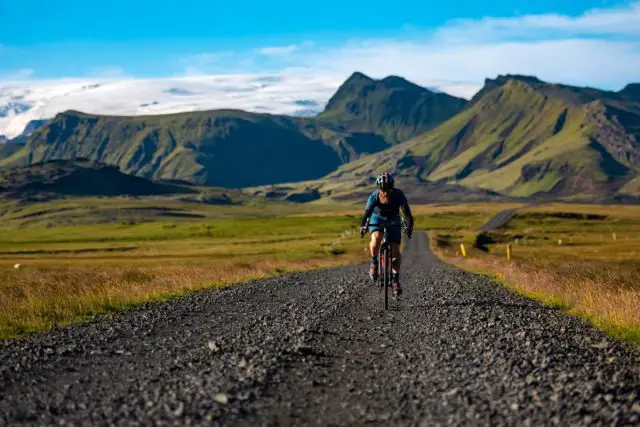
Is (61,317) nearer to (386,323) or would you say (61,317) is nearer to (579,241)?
(386,323)

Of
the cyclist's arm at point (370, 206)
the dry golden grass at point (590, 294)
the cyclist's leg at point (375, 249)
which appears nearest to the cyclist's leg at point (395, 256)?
the cyclist's leg at point (375, 249)

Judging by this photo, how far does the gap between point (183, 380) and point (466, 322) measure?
8608mm

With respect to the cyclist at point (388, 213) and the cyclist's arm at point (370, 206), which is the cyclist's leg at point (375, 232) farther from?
the cyclist's arm at point (370, 206)

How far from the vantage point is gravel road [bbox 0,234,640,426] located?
9.37 m

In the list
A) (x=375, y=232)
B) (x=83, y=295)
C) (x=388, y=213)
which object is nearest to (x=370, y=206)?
(x=388, y=213)

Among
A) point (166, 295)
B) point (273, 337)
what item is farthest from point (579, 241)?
point (273, 337)

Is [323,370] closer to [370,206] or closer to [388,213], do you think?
[370,206]

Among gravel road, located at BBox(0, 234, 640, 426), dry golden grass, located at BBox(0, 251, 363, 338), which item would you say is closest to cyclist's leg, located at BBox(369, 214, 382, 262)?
gravel road, located at BBox(0, 234, 640, 426)

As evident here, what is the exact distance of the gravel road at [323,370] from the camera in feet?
30.7

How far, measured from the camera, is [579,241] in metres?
125

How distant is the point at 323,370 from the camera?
12.2 meters

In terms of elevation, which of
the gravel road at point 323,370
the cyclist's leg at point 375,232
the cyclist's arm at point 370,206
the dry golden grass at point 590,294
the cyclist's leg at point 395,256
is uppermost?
the cyclist's arm at point 370,206

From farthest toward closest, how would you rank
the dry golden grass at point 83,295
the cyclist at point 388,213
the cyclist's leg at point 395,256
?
the cyclist's leg at point 395,256
the cyclist at point 388,213
the dry golden grass at point 83,295

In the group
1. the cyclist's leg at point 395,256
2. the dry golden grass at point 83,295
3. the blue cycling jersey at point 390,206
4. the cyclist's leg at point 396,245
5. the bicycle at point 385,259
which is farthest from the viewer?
the cyclist's leg at point 395,256
